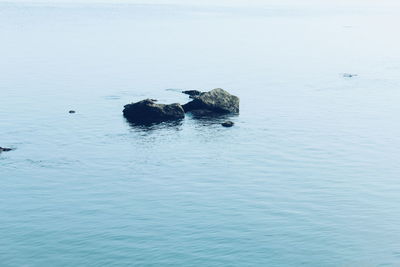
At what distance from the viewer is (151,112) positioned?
4476 inches

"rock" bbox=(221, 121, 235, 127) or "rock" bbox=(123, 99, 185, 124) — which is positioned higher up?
"rock" bbox=(123, 99, 185, 124)

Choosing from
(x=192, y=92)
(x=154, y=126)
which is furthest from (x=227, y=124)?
(x=192, y=92)

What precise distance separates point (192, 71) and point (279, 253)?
4645 inches

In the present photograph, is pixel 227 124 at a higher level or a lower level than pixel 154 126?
higher

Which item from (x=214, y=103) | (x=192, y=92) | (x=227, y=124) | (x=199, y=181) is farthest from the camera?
(x=192, y=92)

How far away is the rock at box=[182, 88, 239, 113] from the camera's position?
11950 cm

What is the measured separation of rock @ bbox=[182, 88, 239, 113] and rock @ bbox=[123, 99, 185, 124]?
15.6 feet

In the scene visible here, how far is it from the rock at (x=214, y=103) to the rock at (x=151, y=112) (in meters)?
4.75

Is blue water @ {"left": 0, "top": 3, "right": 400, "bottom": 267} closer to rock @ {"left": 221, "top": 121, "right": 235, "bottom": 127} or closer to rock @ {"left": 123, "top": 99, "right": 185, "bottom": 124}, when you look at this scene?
rock @ {"left": 221, "top": 121, "right": 235, "bottom": 127}

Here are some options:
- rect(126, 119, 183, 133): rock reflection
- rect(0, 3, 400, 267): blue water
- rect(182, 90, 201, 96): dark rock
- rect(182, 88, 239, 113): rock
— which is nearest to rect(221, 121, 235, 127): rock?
rect(0, 3, 400, 267): blue water

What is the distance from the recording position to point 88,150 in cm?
9594

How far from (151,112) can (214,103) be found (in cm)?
1207

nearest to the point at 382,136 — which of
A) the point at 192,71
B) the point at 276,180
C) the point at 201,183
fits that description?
the point at 276,180

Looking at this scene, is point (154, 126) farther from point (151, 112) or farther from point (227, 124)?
point (227, 124)
